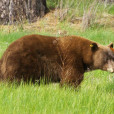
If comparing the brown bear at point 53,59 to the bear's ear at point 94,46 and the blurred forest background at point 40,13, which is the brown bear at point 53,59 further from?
the blurred forest background at point 40,13

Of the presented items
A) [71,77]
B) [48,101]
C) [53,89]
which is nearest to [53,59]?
[71,77]

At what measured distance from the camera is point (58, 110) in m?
4.29

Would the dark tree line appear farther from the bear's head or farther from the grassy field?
the grassy field

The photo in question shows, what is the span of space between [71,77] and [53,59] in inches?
18.0

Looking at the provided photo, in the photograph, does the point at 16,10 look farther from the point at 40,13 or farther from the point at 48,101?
the point at 48,101

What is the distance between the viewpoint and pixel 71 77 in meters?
5.93

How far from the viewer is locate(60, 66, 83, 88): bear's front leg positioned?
5914 mm

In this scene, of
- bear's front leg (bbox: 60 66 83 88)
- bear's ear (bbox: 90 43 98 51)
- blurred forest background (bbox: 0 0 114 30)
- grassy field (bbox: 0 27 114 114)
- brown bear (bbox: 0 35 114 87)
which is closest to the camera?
grassy field (bbox: 0 27 114 114)

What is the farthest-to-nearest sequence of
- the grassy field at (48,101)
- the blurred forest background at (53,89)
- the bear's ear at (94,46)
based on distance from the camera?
1. the bear's ear at (94,46)
2. the blurred forest background at (53,89)
3. the grassy field at (48,101)

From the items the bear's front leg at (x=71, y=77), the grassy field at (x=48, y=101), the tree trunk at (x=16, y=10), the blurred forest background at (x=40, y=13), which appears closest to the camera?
the grassy field at (x=48, y=101)

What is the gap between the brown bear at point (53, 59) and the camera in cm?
559

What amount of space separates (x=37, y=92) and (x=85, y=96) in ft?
2.33

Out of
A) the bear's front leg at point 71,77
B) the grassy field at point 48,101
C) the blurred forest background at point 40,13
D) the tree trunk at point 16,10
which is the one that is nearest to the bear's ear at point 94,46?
the bear's front leg at point 71,77

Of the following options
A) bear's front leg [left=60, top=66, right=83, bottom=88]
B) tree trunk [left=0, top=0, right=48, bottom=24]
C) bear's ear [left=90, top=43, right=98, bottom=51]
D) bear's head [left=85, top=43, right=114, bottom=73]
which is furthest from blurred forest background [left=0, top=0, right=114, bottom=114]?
bear's ear [left=90, top=43, right=98, bottom=51]
